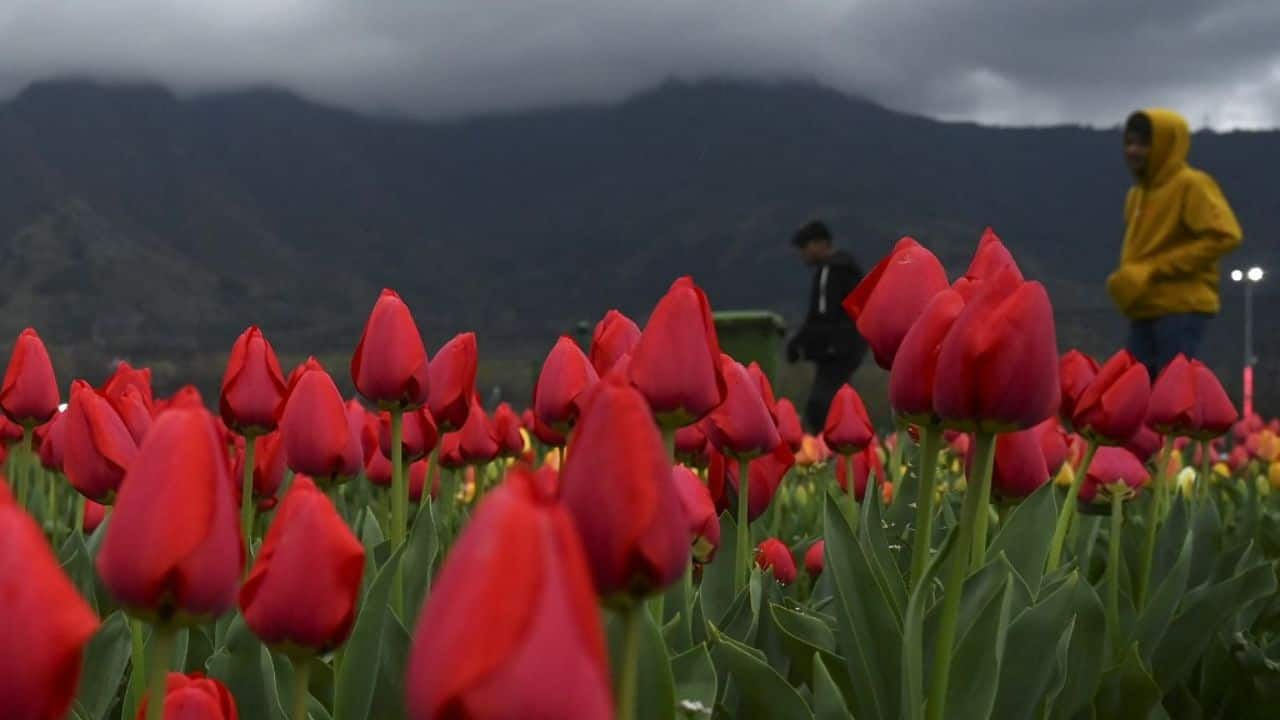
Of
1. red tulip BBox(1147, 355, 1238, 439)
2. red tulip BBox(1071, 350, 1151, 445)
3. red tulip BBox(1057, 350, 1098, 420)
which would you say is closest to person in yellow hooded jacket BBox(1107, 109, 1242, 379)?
red tulip BBox(1147, 355, 1238, 439)

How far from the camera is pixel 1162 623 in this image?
235cm

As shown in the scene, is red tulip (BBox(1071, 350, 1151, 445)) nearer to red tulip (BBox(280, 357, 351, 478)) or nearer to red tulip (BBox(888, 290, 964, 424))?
red tulip (BBox(888, 290, 964, 424))

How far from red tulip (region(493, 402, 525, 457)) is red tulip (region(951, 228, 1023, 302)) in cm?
176

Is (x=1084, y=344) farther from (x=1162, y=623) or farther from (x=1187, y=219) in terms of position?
(x=1162, y=623)

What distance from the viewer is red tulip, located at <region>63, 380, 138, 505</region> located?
5.32 ft

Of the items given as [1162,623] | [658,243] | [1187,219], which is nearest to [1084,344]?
[1187,219]

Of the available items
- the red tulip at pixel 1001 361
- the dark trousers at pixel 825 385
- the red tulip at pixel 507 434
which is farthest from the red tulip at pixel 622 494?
the dark trousers at pixel 825 385

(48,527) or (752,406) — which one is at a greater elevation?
(752,406)

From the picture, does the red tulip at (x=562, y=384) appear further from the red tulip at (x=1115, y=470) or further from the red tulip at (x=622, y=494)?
the red tulip at (x=1115, y=470)

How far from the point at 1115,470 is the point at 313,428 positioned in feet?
5.52

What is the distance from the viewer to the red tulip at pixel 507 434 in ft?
10.1

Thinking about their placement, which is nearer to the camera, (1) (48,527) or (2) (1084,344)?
(1) (48,527)

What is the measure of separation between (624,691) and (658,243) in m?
127

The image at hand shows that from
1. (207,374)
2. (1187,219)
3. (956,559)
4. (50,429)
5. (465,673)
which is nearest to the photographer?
(465,673)
